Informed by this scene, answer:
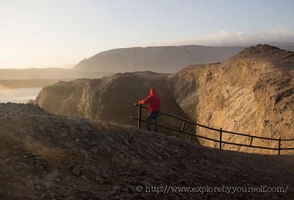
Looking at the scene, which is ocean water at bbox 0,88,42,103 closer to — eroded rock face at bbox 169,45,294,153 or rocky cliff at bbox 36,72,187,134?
rocky cliff at bbox 36,72,187,134

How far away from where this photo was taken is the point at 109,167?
271 inches

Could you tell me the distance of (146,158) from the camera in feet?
26.2

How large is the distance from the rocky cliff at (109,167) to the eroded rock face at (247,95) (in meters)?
10.5

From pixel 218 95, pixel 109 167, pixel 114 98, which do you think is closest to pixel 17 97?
pixel 114 98

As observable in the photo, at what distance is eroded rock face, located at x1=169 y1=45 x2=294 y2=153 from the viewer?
20109 millimetres

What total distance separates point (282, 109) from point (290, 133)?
2.17m

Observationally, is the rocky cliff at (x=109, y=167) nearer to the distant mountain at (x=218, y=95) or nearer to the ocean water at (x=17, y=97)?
the distant mountain at (x=218, y=95)

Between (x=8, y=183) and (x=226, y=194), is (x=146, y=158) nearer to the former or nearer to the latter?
(x=226, y=194)

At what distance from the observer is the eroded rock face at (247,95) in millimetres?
20109

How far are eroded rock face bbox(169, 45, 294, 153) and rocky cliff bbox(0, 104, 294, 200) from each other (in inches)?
412

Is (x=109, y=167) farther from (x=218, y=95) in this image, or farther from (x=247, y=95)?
(x=218, y=95)

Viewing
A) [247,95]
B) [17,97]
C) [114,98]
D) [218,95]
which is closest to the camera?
[247,95]

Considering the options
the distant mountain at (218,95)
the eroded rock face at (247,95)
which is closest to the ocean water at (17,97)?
the distant mountain at (218,95)

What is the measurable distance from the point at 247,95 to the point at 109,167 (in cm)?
2072
